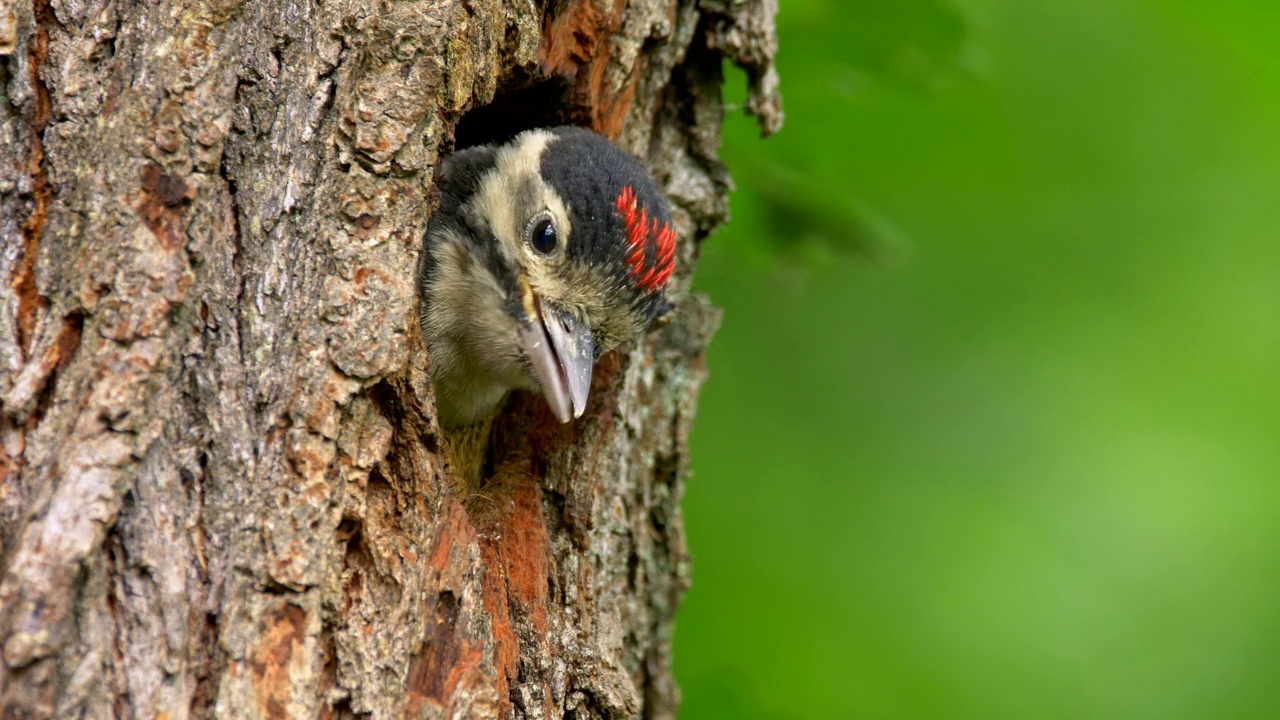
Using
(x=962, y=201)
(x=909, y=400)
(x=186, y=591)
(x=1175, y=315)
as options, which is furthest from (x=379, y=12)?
(x=1175, y=315)

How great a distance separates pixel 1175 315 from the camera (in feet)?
19.8

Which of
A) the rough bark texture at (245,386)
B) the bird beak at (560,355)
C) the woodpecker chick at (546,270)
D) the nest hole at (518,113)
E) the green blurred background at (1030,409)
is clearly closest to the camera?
the rough bark texture at (245,386)

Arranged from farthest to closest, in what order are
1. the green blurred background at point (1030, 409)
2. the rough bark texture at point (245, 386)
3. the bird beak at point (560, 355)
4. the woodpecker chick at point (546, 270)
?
the green blurred background at point (1030, 409), the woodpecker chick at point (546, 270), the bird beak at point (560, 355), the rough bark texture at point (245, 386)

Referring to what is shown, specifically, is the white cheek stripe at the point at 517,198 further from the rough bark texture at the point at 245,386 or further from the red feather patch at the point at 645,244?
the rough bark texture at the point at 245,386

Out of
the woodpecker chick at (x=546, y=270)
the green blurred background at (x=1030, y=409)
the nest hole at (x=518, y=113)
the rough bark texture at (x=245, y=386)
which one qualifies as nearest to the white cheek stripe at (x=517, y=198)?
the woodpecker chick at (x=546, y=270)

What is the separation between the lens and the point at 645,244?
3438 millimetres

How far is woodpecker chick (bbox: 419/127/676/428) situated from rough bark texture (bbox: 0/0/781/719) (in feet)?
1.31

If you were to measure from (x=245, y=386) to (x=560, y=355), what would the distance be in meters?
1.01

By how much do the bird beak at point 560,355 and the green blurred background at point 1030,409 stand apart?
1.90 m

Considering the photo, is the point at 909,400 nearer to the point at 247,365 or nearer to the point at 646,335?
the point at 646,335

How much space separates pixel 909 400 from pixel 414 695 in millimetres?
4324

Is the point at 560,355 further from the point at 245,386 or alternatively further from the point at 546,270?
the point at 245,386

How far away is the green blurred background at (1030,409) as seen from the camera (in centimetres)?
545

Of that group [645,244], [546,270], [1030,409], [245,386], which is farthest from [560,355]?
[1030,409]
